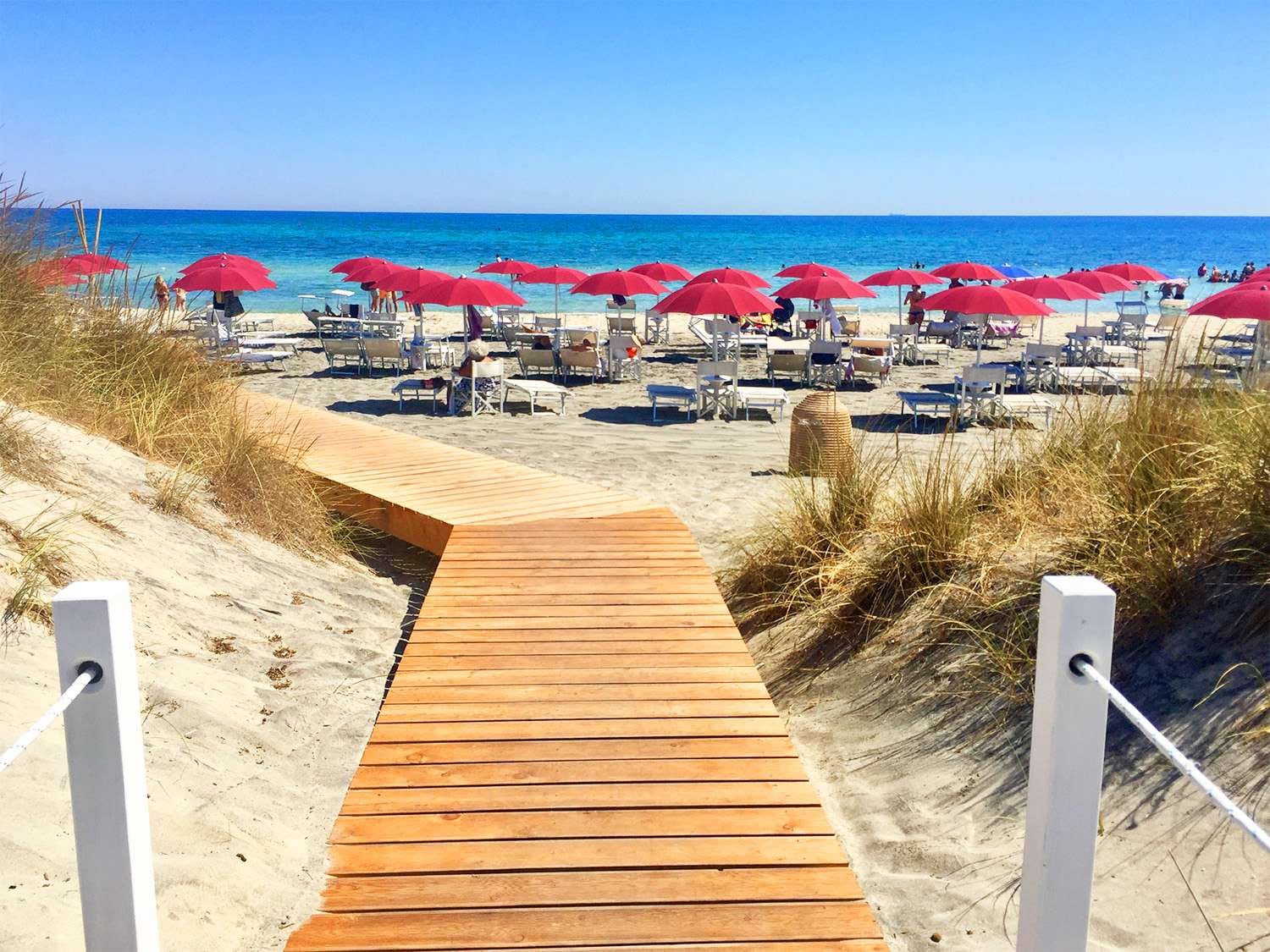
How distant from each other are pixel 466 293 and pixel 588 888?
464 inches

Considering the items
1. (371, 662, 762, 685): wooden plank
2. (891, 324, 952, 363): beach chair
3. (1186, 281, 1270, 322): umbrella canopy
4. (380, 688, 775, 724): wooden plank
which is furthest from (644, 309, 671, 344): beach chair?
(380, 688, 775, 724): wooden plank

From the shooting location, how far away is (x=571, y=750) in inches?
142

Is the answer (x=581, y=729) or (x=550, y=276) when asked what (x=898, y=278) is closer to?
(x=550, y=276)

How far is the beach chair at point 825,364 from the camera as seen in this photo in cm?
1616

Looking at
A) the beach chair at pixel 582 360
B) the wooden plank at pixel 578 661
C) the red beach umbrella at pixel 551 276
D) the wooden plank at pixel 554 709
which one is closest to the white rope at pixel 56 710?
the wooden plank at pixel 554 709

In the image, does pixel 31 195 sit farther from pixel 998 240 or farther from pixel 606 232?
pixel 998 240

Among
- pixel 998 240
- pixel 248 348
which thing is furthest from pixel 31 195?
pixel 998 240

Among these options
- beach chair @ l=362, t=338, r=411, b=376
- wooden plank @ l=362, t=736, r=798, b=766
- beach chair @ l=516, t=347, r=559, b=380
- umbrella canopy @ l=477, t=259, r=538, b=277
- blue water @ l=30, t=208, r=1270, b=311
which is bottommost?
wooden plank @ l=362, t=736, r=798, b=766

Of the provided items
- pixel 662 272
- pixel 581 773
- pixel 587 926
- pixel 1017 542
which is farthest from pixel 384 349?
pixel 587 926

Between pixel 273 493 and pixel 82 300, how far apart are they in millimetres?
2026

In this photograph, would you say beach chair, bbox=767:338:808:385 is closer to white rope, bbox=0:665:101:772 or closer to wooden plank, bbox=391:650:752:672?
wooden plank, bbox=391:650:752:672

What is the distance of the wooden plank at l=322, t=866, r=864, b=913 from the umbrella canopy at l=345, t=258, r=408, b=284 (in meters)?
17.0

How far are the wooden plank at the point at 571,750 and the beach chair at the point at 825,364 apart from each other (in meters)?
12.7

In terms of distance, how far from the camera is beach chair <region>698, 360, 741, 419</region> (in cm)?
1341
